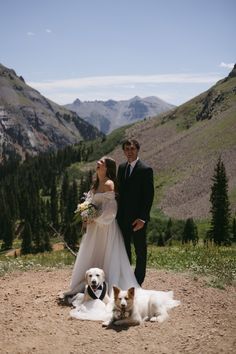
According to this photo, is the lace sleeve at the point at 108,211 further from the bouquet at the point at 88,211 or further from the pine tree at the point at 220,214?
the pine tree at the point at 220,214

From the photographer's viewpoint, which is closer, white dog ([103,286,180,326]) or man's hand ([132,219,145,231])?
white dog ([103,286,180,326])

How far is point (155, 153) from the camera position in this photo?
18625 centimetres

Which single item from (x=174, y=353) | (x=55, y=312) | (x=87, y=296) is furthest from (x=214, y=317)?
(x=55, y=312)

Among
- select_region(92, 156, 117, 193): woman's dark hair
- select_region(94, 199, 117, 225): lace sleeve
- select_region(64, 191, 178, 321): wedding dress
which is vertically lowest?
select_region(64, 191, 178, 321): wedding dress

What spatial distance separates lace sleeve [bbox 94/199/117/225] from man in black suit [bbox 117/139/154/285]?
0.85ft

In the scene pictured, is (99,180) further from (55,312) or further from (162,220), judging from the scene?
(162,220)

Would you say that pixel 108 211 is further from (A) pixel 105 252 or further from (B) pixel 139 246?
(B) pixel 139 246

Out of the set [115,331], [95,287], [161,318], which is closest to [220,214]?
[95,287]

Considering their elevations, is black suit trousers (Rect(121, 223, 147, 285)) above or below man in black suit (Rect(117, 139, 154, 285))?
below

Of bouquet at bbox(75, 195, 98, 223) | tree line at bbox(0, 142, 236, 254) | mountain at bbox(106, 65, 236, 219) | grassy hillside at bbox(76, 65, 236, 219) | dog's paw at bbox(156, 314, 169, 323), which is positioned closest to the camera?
dog's paw at bbox(156, 314, 169, 323)

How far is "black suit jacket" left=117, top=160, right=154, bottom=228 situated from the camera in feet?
41.5

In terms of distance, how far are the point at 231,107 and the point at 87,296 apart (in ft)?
619

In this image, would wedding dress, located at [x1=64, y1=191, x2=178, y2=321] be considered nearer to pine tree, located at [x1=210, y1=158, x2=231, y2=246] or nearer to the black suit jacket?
the black suit jacket

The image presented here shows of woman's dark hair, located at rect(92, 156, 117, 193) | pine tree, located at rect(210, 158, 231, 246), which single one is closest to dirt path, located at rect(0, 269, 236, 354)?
woman's dark hair, located at rect(92, 156, 117, 193)
